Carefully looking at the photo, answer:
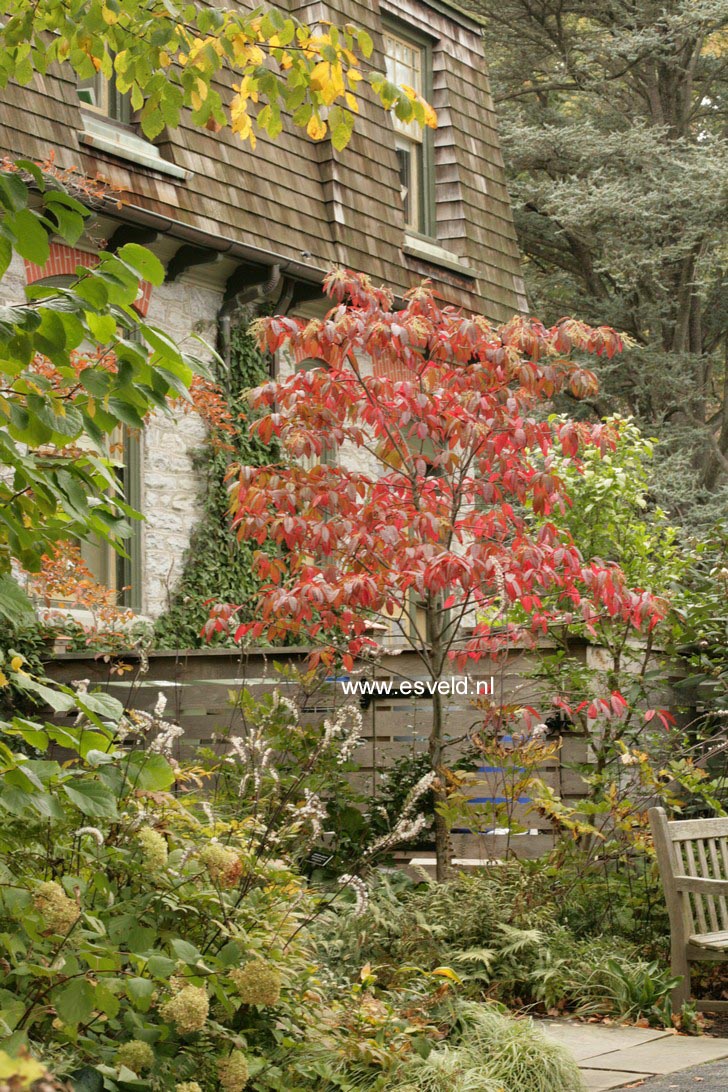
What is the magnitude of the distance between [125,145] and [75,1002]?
9217 mm

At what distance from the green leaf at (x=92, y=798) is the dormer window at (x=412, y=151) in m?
12.3

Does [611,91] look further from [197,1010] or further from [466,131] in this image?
[197,1010]

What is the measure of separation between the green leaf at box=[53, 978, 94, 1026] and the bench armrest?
3942 millimetres

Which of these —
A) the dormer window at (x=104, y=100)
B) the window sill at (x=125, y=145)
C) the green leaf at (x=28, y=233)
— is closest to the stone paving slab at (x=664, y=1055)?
the green leaf at (x=28, y=233)

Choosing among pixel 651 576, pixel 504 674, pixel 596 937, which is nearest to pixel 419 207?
pixel 651 576

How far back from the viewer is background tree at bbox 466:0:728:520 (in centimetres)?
2139

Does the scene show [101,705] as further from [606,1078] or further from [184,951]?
[606,1078]

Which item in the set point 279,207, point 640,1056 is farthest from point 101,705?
point 279,207

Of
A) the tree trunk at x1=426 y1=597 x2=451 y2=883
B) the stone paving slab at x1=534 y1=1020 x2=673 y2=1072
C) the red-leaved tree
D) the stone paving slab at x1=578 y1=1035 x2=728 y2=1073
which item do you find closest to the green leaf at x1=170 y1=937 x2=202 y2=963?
the stone paving slab at x1=578 y1=1035 x2=728 y2=1073

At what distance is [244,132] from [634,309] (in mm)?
18629

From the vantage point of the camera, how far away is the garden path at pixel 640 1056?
514 cm

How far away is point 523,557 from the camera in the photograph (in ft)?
23.9

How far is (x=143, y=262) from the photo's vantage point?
347 cm

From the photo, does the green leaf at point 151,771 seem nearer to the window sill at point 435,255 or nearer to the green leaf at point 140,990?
the green leaf at point 140,990
